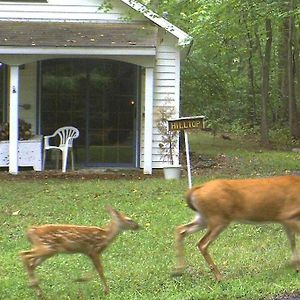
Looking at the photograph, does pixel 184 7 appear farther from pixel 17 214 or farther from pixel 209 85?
pixel 209 85

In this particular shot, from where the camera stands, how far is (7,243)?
29.0ft

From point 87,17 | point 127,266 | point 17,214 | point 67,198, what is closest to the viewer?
point 127,266

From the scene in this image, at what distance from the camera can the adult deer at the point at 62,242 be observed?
19.3ft

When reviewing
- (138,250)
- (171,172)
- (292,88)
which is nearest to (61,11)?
(171,172)

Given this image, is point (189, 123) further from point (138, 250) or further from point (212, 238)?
point (212, 238)

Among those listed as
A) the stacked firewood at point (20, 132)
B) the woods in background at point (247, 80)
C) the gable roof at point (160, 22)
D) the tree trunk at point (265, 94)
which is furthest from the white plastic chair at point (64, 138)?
the tree trunk at point (265, 94)

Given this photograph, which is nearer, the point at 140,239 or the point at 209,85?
the point at 140,239

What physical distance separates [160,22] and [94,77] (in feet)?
6.90

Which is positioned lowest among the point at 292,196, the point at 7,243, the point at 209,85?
the point at 7,243

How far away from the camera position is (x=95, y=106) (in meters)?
16.7

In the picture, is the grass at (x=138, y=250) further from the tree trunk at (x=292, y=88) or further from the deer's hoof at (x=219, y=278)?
the tree trunk at (x=292, y=88)

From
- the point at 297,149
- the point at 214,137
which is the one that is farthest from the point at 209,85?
the point at 297,149

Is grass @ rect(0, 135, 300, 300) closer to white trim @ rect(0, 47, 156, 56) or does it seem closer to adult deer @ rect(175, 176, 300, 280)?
adult deer @ rect(175, 176, 300, 280)

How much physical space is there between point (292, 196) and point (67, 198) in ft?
19.6
